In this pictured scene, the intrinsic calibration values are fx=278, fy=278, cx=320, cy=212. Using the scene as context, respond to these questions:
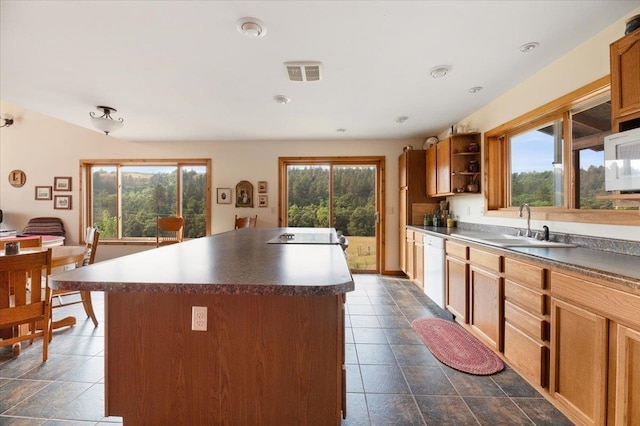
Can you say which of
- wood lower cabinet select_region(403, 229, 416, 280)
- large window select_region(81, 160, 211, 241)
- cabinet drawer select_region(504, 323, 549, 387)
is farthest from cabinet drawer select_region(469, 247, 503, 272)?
large window select_region(81, 160, 211, 241)

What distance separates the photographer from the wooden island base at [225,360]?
3.71 ft

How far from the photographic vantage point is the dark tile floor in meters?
1.62

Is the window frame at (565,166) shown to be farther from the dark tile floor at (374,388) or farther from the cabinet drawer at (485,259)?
the dark tile floor at (374,388)

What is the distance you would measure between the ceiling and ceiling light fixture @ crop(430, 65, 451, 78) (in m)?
0.06

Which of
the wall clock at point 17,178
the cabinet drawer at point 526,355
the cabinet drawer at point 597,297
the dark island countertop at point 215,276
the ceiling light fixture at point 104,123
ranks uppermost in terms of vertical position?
the ceiling light fixture at point 104,123

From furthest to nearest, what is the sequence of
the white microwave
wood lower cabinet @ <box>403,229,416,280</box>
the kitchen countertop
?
wood lower cabinet @ <box>403,229,416,280</box> < the white microwave < the kitchen countertop

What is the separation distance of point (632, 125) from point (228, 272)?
2282 mm

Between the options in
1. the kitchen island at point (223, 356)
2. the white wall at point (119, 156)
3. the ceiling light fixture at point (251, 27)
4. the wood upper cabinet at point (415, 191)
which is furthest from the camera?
the white wall at point (119, 156)

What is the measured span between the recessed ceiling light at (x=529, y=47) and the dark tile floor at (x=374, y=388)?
246 cm

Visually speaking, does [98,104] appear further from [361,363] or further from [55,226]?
[361,363]

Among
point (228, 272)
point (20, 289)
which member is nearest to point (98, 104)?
point (20, 289)

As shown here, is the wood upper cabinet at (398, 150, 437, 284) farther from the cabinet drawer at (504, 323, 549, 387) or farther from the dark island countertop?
the dark island countertop

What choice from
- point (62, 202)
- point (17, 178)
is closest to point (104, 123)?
point (62, 202)

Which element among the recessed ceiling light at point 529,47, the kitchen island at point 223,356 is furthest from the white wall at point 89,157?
the kitchen island at point 223,356
